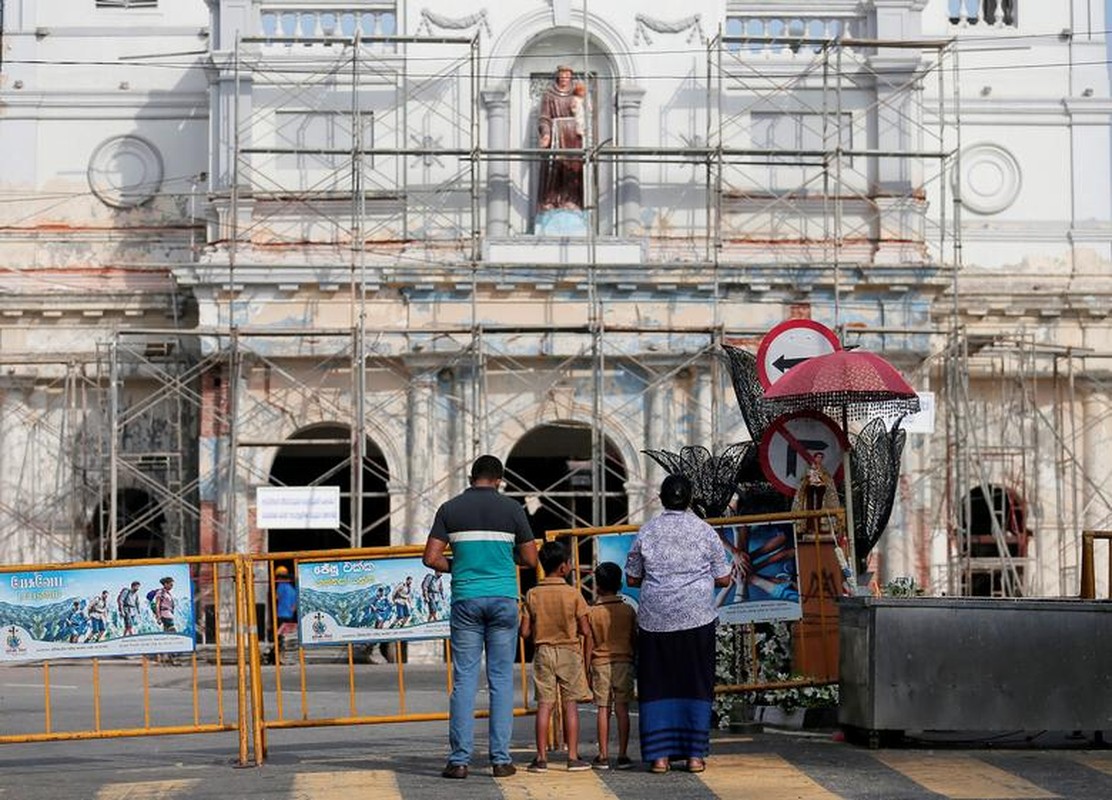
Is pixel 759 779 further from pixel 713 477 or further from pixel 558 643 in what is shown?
pixel 713 477

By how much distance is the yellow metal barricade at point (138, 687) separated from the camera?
1447cm

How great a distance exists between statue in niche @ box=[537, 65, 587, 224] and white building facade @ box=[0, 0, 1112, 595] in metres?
0.31

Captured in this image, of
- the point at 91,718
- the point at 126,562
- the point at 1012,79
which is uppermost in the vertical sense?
the point at 1012,79

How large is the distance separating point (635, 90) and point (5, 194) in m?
9.84

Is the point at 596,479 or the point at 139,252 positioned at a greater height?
the point at 139,252

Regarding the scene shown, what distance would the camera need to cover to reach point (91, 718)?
64.3 feet

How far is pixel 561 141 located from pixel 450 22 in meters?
2.51

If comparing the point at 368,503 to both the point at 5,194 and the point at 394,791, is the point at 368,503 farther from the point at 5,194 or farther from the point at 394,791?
the point at 394,791

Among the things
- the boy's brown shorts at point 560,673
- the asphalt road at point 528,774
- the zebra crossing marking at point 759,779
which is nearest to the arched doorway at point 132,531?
the asphalt road at point 528,774

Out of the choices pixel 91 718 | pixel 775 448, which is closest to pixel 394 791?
pixel 775 448

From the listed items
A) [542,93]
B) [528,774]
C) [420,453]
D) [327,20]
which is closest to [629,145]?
[542,93]

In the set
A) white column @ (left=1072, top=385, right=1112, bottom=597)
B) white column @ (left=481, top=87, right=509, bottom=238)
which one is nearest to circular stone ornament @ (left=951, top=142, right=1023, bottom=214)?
white column @ (left=1072, top=385, right=1112, bottom=597)

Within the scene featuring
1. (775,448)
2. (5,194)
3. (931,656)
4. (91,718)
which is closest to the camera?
(931,656)

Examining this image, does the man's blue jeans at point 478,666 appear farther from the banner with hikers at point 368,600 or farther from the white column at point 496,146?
the white column at point 496,146
